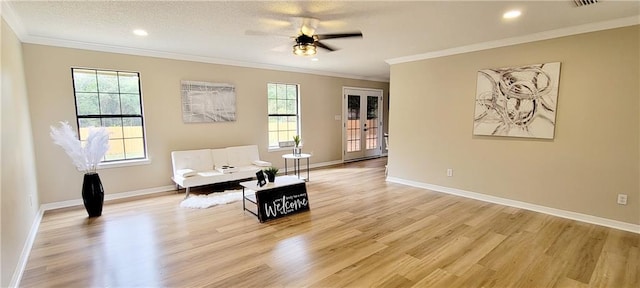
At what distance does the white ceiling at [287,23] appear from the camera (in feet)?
9.02

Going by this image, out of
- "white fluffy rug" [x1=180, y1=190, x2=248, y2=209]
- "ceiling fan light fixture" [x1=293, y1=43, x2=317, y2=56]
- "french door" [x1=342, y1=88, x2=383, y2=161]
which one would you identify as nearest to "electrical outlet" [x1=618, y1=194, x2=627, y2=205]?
"ceiling fan light fixture" [x1=293, y1=43, x2=317, y2=56]

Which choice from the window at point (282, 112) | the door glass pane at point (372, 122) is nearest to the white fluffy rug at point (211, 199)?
the window at point (282, 112)

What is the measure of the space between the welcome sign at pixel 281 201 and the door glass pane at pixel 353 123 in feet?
13.7

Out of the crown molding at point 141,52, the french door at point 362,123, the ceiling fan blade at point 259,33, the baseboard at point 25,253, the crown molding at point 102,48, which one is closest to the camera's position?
the baseboard at point 25,253

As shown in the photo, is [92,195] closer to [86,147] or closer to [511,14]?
[86,147]

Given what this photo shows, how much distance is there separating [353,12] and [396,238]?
2.33 metres

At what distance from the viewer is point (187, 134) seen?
5.12 metres

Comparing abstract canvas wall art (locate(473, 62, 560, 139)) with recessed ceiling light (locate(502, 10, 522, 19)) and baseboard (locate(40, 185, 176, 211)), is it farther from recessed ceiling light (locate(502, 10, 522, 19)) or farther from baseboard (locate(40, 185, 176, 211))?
baseboard (locate(40, 185, 176, 211))

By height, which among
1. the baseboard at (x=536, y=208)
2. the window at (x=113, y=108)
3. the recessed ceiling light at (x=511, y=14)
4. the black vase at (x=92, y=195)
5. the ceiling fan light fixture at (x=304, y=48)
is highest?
the recessed ceiling light at (x=511, y=14)

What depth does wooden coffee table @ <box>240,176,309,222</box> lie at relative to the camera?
3.57 metres

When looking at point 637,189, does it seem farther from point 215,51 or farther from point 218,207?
point 215,51

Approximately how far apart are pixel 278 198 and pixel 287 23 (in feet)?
6.75

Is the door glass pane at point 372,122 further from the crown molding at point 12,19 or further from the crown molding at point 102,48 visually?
the crown molding at point 12,19

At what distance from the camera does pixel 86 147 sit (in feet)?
12.3
